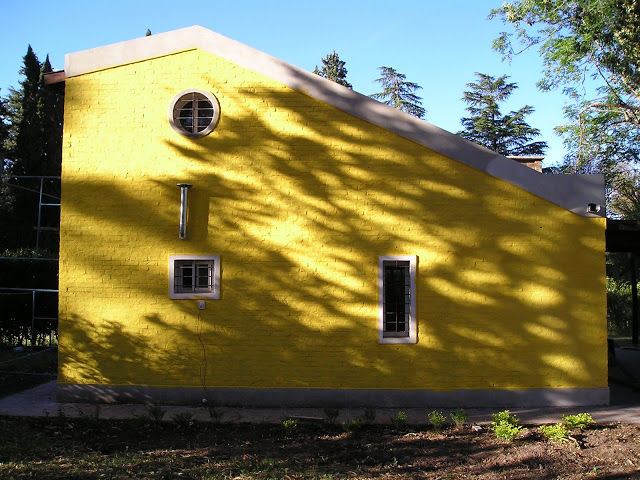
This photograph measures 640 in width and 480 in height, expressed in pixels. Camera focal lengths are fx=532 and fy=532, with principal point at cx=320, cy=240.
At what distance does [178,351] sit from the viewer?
8.99 m

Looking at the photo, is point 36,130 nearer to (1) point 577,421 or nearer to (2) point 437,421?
(2) point 437,421

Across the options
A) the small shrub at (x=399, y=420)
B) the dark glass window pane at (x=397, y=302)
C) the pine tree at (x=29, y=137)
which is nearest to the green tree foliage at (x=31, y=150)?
the pine tree at (x=29, y=137)

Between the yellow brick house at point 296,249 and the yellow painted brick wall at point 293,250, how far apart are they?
3 centimetres

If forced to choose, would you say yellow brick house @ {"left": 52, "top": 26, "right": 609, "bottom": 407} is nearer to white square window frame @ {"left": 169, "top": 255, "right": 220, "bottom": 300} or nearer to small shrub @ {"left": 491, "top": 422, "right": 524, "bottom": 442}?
white square window frame @ {"left": 169, "top": 255, "right": 220, "bottom": 300}

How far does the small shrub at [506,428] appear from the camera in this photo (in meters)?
7.04

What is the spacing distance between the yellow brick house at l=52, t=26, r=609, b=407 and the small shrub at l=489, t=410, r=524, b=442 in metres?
1.37

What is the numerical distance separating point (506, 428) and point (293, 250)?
422cm

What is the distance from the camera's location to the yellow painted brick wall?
888 centimetres

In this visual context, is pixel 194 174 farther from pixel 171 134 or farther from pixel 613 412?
pixel 613 412

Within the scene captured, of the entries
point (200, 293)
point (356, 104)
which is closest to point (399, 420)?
point (200, 293)

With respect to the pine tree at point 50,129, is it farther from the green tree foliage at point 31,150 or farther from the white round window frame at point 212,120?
the white round window frame at point 212,120

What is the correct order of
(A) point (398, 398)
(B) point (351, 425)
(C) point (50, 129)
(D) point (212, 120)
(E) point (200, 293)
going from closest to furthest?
(B) point (351, 425) → (A) point (398, 398) → (E) point (200, 293) → (D) point (212, 120) → (C) point (50, 129)

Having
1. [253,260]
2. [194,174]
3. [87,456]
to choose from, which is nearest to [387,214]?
[253,260]

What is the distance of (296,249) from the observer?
9.02m
